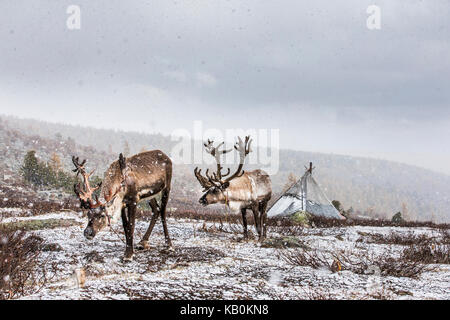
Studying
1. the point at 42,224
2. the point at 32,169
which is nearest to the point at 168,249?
the point at 42,224

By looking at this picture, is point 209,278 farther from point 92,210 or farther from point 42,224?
point 42,224

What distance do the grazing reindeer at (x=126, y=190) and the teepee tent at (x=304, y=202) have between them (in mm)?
13044

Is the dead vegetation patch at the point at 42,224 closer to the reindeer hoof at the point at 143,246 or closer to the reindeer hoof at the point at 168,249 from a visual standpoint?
the reindeer hoof at the point at 143,246

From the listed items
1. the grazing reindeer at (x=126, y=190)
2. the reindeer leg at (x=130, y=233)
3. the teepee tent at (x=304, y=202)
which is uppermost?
the grazing reindeer at (x=126, y=190)

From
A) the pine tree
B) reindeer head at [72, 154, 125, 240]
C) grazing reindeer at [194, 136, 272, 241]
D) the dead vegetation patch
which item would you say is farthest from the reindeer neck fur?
the pine tree

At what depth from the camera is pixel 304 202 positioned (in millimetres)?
20781

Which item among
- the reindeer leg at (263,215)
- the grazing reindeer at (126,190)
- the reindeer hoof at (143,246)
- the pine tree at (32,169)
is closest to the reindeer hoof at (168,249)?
the grazing reindeer at (126,190)

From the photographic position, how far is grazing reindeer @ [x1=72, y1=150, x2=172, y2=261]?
18.4 ft

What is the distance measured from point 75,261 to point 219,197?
3.96 meters

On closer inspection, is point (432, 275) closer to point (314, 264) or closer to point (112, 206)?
point (314, 264)

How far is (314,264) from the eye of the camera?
643cm

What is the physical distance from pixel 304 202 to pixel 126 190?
1582cm

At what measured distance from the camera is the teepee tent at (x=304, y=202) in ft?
66.8
